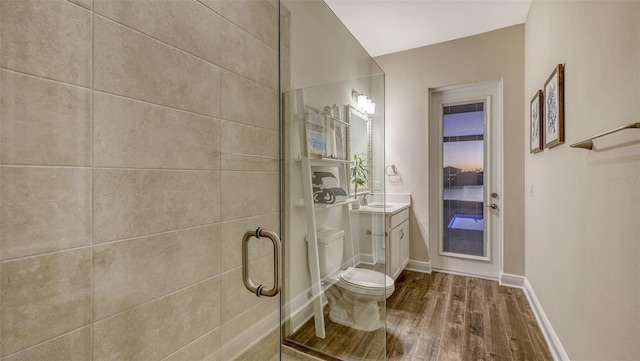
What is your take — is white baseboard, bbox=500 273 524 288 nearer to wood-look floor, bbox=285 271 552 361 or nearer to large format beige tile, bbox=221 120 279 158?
wood-look floor, bbox=285 271 552 361

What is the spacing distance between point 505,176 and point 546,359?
1780 millimetres

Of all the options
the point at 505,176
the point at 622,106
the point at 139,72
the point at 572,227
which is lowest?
the point at 572,227

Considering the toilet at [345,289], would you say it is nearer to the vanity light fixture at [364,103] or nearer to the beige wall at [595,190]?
the vanity light fixture at [364,103]

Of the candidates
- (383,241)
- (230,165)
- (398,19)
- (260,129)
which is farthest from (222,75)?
(398,19)

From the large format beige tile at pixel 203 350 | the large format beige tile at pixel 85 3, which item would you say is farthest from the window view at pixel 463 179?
the large format beige tile at pixel 85 3

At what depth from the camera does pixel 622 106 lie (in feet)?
3.47

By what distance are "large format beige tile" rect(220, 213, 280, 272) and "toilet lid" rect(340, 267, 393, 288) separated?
504 mm

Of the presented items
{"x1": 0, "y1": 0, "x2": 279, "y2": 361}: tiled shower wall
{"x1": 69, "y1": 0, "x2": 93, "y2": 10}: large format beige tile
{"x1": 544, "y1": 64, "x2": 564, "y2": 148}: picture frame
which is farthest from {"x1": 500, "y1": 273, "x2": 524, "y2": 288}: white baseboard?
{"x1": 69, "y1": 0, "x2": 93, "y2": 10}: large format beige tile

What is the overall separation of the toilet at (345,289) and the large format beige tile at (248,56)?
919mm

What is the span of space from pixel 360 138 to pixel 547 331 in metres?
1.90

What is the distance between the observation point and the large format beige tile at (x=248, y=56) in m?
1.38

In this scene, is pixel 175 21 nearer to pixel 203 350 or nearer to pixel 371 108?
pixel 371 108

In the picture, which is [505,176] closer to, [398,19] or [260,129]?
[398,19]

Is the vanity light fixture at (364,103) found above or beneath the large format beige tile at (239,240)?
above
